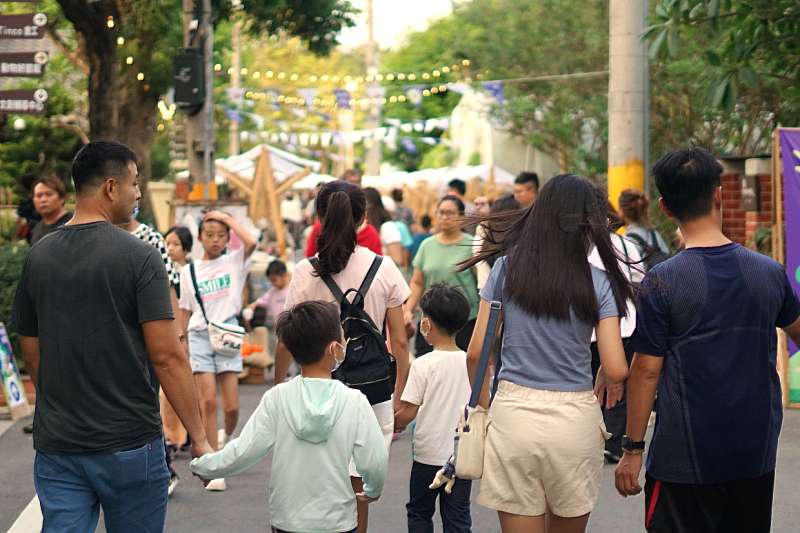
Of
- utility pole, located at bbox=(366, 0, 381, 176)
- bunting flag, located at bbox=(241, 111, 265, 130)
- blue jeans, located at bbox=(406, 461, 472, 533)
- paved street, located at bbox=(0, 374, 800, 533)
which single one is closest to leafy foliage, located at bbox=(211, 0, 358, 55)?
bunting flag, located at bbox=(241, 111, 265, 130)

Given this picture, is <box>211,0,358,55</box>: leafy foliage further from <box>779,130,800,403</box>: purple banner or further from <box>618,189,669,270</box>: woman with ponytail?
<box>618,189,669,270</box>: woman with ponytail

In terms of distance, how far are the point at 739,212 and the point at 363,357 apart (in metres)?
7.98

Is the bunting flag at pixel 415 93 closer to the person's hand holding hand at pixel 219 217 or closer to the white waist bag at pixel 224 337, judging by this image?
the person's hand holding hand at pixel 219 217

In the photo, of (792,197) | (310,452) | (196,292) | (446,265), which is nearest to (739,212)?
(792,197)

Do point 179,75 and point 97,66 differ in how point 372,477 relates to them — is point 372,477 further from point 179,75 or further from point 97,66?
point 97,66

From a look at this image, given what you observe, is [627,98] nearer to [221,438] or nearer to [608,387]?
[221,438]

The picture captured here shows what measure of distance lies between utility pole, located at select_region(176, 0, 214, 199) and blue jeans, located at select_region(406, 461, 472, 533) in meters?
9.33

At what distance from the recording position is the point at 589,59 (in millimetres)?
20891

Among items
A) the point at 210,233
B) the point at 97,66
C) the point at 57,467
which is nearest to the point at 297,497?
the point at 57,467

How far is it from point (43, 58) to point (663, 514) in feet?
34.9

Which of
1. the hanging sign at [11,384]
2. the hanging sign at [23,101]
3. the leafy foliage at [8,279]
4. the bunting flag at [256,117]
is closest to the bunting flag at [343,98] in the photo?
the bunting flag at [256,117]

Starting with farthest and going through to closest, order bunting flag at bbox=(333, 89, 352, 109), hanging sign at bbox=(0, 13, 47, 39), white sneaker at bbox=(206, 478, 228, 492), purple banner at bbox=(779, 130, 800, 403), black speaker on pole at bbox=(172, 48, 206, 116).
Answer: bunting flag at bbox=(333, 89, 352, 109) → black speaker on pole at bbox=(172, 48, 206, 116) → hanging sign at bbox=(0, 13, 47, 39) → purple banner at bbox=(779, 130, 800, 403) → white sneaker at bbox=(206, 478, 228, 492)

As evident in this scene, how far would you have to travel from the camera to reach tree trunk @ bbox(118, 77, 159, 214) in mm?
19516

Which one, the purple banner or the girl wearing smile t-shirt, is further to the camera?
the purple banner
